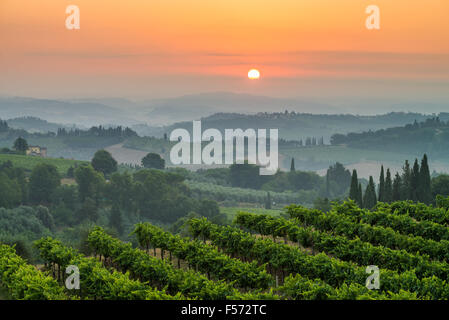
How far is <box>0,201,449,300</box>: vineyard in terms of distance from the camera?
18.8 meters

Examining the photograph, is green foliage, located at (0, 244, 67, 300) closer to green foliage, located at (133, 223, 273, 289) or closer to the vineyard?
the vineyard

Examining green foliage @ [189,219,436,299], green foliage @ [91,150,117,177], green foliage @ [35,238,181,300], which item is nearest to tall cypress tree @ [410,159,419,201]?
green foliage @ [189,219,436,299]

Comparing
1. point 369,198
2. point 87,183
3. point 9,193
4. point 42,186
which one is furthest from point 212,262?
point 42,186

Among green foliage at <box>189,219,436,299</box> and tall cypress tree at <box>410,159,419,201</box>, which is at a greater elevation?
tall cypress tree at <box>410,159,419,201</box>

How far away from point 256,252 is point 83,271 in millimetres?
8613

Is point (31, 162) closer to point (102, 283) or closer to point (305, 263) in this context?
point (102, 283)

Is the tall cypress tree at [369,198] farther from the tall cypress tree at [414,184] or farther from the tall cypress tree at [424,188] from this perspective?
the tall cypress tree at [424,188]

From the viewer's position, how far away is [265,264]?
22281mm

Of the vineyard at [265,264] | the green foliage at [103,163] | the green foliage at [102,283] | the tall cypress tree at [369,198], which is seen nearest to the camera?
the green foliage at [102,283]

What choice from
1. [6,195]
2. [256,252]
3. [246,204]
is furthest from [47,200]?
[256,252]

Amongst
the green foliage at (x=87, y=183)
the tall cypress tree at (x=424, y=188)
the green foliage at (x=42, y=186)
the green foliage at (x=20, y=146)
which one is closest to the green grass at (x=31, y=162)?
the green foliage at (x=20, y=146)

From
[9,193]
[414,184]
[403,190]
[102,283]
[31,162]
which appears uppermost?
[31,162]

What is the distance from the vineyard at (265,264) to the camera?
61.7 feet
